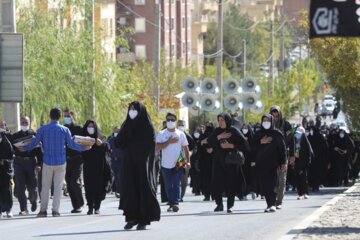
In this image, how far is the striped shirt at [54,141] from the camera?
25094 mm

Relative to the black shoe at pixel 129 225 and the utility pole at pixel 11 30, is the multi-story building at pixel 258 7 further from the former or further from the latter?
the black shoe at pixel 129 225

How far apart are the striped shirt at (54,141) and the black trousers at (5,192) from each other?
3.23 ft

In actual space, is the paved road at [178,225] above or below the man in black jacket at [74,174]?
below

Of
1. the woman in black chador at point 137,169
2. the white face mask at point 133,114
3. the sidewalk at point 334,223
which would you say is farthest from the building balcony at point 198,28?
the white face mask at point 133,114

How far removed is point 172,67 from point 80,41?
3386 cm

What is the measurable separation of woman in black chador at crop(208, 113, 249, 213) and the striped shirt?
2499 millimetres

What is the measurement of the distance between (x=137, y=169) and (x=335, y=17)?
218 inches

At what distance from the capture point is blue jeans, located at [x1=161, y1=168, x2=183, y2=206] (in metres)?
26.8

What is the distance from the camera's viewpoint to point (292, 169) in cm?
3575

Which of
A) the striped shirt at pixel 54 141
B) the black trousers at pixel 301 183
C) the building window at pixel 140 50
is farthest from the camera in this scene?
the building window at pixel 140 50

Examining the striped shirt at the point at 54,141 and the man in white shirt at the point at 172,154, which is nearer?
the striped shirt at the point at 54,141

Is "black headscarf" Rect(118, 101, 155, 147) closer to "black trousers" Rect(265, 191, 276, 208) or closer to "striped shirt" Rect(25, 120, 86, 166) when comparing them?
"striped shirt" Rect(25, 120, 86, 166)

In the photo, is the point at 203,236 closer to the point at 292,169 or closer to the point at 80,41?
the point at 292,169

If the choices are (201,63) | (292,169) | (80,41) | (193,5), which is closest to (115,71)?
(80,41)
